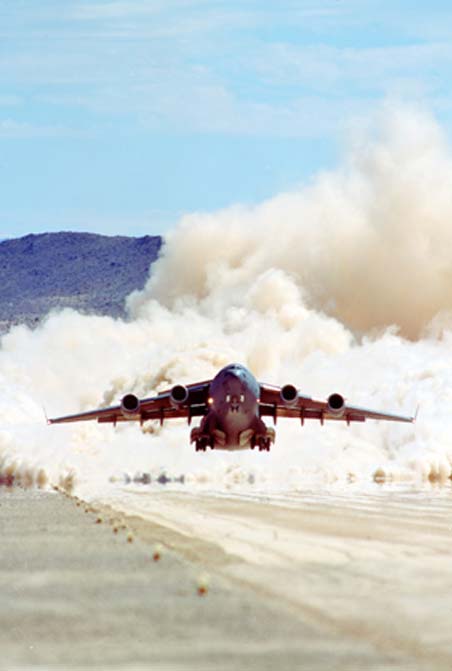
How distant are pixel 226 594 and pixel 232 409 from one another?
38.6 m

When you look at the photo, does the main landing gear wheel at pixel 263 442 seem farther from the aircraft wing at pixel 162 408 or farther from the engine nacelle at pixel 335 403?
the aircraft wing at pixel 162 408

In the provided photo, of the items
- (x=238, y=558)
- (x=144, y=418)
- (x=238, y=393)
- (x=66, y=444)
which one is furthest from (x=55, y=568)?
(x=66, y=444)

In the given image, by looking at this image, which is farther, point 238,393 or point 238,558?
point 238,393

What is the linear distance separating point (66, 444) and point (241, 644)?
8572 cm

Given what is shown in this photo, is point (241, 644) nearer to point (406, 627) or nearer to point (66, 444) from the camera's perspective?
point (406, 627)

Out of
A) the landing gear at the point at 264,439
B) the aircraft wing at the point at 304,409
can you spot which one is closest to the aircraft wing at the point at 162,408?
the aircraft wing at the point at 304,409

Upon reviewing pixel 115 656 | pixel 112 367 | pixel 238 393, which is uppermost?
pixel 112 367

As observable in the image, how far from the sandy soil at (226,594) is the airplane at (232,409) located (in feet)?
49.2

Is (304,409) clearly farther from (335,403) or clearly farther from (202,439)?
(202,439)

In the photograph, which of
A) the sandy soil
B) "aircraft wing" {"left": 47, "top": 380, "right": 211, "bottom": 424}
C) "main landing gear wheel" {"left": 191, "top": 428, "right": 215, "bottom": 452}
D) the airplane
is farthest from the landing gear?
the sandy soil

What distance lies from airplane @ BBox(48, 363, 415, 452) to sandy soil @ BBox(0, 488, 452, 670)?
15.0m

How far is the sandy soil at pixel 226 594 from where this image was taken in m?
18.7

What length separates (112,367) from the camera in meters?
177

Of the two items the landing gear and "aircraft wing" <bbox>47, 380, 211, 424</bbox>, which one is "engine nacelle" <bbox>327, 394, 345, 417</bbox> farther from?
"aircraft wing" <bbox>47, 380, 211, 424</bbox>
